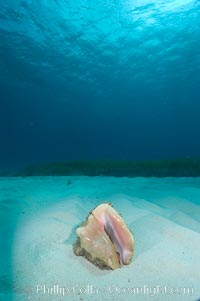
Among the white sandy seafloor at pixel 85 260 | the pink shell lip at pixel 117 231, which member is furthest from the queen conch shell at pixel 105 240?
the white sandy seafloor at pixel 85 260

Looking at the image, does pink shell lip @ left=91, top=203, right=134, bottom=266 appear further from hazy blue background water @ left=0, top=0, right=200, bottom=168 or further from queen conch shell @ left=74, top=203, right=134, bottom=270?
hazy blue background water @ left=0, top=0, right=200, bottom=168

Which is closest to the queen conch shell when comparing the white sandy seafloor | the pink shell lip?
the pink shell lip

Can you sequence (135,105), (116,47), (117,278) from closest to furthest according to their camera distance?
(117,278) < (116,47) < (135,105)

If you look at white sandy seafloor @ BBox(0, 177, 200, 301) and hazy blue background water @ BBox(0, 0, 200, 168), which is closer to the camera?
white sandy seafloor @ BBox(0, 177, 200, 301)

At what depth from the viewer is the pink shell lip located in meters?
2.61

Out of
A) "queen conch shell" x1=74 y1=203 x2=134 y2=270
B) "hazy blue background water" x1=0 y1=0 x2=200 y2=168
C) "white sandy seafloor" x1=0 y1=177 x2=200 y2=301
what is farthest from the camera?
"hazy blue background water" x1=0 y1=0 x2=200 y2=168

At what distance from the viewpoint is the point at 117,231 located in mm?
2627

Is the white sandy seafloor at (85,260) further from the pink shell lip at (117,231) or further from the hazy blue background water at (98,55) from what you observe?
the hazy blue background water at (98,55)

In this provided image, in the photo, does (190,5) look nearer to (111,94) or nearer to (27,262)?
(27,262)

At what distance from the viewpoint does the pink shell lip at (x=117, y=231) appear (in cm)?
261

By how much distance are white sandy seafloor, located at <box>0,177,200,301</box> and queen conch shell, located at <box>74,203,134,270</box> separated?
12cm

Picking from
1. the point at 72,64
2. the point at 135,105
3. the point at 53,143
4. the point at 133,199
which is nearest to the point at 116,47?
the point at 72,64

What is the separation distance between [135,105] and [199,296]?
6013cm

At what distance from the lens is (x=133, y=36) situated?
2050 centimetres
